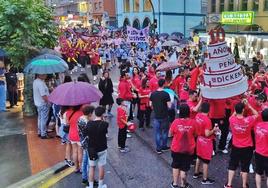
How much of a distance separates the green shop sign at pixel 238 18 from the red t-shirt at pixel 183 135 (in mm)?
26630

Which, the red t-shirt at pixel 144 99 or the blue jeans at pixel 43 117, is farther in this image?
the red t-shirt at pixel 144 99

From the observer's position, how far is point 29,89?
514 inches

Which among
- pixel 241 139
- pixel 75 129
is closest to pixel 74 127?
pixel 75 129

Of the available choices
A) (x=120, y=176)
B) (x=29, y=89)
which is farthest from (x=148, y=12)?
(x=120, y=176)

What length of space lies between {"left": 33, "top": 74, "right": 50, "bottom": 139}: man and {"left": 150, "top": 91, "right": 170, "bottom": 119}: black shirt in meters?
3.19

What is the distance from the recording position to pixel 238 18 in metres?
32.5

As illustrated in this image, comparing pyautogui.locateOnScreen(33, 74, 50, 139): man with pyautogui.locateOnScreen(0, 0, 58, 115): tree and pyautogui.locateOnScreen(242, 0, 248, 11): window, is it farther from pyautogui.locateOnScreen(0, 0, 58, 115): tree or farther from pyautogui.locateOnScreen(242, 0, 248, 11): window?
pyautogui.locateOnScreen(242, 0, 248, 11): window

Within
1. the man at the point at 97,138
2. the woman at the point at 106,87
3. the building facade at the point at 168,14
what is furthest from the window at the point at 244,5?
the man at the point at 97,138

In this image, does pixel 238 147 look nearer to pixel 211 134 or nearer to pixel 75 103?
pixel 211 134

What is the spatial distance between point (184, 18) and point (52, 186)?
42746 mm

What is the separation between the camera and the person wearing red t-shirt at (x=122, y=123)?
917 cm

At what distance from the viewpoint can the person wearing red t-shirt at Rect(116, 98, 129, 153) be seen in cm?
917

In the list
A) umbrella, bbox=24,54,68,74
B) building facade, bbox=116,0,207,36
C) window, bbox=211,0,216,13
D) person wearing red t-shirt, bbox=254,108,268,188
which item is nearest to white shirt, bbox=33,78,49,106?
umbrella, bbox=24,54,68,74

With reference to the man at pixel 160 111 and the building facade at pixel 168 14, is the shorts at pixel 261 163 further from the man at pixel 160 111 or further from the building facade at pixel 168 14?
the building facade at pixel 168 14
